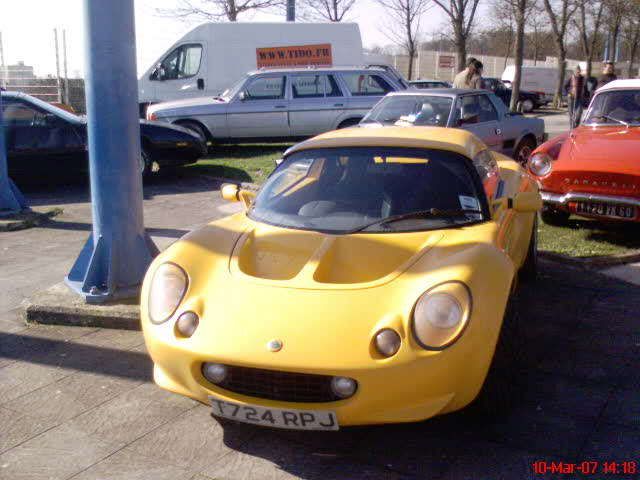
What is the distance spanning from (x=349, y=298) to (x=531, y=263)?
2.98m

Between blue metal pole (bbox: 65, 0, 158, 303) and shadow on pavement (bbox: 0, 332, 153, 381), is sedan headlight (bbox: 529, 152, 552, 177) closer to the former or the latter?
blue metal pole (bbox: 65, 0, 158, 303)

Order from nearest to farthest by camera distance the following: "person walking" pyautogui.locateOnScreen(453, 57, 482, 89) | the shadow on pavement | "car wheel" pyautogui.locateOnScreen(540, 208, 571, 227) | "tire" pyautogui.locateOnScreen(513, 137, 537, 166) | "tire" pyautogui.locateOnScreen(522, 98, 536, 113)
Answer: the shadow on pavement < "car wheel" pyautogui.locateOnScreen(540, 208, 571, 227) < "tire" pyautogui.locateOnScreen(513, 137, 537, 166) < "person walking" pyautogui.locateOnScreen(453, 57, 482, 89) < "tire" pyautogui.locateOnScreen(522, 98, 536, 113)

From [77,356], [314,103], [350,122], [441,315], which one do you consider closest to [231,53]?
[314,103]

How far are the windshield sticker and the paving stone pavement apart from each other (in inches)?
27.4

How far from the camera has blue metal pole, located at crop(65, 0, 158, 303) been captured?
5.16 m

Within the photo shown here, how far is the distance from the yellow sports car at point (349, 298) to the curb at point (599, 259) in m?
2.27

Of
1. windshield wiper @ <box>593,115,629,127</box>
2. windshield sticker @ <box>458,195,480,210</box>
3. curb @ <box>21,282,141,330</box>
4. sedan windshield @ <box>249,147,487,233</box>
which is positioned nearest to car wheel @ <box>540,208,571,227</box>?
windshield wiper @ <box>593,115,629,127</box>

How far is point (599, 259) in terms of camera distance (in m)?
6.43

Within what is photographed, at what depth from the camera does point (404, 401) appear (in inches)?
120

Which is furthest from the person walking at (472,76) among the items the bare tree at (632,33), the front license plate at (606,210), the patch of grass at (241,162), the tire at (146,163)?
the bare tree at (632,33)

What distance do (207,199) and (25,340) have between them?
206 inches

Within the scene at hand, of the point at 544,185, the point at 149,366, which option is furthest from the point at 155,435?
the point at 544,185

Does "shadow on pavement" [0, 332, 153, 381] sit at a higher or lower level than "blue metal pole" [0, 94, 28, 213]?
lower
